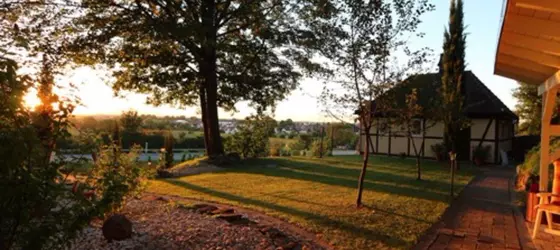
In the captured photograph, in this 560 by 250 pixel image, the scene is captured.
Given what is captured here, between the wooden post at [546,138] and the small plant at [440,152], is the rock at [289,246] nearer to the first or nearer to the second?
the wooden post at [546,138]

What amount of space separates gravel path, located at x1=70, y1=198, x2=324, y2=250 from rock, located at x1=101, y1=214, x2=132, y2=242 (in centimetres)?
7

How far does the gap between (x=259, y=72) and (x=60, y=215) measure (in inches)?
527

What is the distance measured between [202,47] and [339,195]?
8.51 meters

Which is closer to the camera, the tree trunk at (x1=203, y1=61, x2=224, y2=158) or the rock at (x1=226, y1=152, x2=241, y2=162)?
the tree trunk at (x1=203, y1=61, x2=224, y2=158)

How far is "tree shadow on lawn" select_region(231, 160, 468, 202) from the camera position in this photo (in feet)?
32.0

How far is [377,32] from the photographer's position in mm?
7570

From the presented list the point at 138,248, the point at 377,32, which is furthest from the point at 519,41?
the point at 138,248

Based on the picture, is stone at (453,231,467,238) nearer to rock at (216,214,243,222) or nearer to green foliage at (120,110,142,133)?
rock at (216,214,243,222)

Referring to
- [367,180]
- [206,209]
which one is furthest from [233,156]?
[206,209]

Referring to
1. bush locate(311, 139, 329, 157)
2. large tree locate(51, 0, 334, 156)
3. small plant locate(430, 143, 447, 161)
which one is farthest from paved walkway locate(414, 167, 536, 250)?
bush locate(311, 139, 329, 157)

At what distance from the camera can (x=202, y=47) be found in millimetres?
14820

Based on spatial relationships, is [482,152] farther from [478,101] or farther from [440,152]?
[478,101]

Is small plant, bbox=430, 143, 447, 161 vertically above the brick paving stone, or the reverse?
small plant, bbox=430, 143, 447, 161

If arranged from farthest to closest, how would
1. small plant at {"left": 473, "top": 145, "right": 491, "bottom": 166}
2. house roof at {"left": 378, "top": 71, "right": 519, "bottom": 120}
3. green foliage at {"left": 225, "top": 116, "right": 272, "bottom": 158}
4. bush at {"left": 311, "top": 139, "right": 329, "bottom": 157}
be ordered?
bush at {"left": 311, "top": 139, "right": 329, "bottom": 157} → green foliage at {"left": 225, "top": 116, "right": 272, "bottom": 158} → house roof at {"left": 378, "top": 71, "right": 519, "bottom": 120} → small plant at {"left": 473, "top": 145, "right": 491, "bottom": 166}
